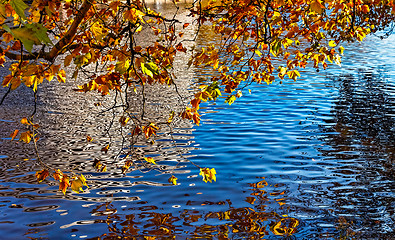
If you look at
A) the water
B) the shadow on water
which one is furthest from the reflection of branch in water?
the shadow on water

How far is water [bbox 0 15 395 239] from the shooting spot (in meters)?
7.88

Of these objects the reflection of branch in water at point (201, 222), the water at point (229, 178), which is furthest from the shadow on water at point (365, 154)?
the reflection of branch in water at point (201, 222)

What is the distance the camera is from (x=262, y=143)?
41.9 ft

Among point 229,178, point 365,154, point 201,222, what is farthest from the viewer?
point 365,154

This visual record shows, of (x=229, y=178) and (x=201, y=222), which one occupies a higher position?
(x=229, y=178)

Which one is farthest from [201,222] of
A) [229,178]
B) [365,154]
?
[365,154]

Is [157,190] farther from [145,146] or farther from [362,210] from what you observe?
[362,210]

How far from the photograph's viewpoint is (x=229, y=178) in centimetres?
1022

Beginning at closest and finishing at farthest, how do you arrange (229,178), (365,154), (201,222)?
(201,222), (229,178), (365,154)

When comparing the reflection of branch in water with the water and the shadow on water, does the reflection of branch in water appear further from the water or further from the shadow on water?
the shadow on water

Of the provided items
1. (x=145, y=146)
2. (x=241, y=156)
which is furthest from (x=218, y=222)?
(x=145, y=146)

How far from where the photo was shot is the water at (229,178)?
788 centimetres

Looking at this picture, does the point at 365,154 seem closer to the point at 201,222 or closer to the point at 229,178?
the point at 229,178

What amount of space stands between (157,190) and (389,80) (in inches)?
684
